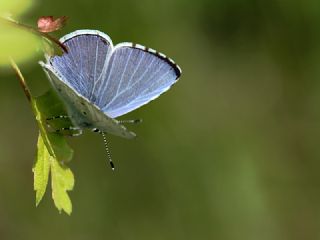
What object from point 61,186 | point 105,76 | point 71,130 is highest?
point 105,76

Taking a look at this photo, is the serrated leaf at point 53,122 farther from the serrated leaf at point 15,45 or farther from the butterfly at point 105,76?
the serrated leaf at point 15,45

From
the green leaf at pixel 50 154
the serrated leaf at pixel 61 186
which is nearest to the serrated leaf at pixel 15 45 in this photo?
the green leaf at pixel 50 154

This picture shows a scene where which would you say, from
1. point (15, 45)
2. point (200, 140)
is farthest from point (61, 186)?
point (200, 140)

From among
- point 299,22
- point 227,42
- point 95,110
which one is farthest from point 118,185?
point 95,110

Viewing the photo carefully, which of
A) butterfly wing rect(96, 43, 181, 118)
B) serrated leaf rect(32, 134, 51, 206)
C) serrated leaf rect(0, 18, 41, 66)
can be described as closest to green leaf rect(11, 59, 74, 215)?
serrated leaf rect(32, 134, 51, 206)

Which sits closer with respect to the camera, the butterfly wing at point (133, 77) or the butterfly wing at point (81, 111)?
the butterfly wing at point (81, 111)

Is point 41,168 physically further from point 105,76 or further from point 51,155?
point 105,76

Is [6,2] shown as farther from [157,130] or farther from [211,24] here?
[211,24]

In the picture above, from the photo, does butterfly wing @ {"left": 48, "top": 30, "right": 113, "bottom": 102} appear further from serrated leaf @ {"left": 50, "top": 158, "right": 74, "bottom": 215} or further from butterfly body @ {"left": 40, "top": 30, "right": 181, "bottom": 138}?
serrated leaf @ {"left": 50, "top": 158, "right": 74, "bottom": 215}
